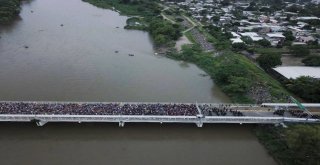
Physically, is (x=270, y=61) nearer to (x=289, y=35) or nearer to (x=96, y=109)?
(x=289, y=35)

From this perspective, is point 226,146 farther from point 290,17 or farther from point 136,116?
point 290,17

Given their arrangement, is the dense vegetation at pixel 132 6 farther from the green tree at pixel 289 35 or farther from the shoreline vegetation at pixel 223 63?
the green tree at pixel 289 35

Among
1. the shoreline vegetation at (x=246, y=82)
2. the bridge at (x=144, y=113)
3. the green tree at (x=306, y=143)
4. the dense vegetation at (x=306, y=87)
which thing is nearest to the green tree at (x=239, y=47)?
the shoreline vegetation at (x=246, y=82)

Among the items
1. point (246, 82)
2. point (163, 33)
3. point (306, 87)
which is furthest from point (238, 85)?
point (163, 33)

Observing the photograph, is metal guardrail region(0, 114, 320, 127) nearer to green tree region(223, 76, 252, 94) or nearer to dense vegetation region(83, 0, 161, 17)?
green tree region(223, 76, 252, 94)

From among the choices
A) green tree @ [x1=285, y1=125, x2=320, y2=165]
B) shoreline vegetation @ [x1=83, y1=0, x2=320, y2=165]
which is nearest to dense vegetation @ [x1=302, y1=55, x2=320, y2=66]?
shoreline vegetation @ [x1=83, y1=0, x2=320, y2=165]

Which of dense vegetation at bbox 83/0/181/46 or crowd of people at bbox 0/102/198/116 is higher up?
crowd of people at bbox 0/102/198/116

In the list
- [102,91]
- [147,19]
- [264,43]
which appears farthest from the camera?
[147,19]
